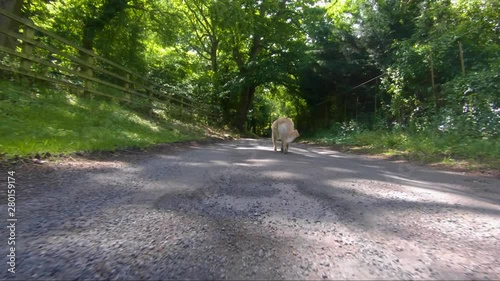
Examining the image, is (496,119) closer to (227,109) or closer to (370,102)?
(370,102)

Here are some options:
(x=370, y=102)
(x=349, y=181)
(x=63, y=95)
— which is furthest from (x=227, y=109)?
(x=349, y=181)

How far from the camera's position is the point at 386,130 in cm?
1413

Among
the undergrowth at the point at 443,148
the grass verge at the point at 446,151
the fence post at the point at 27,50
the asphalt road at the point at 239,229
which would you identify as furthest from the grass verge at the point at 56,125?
the undergrowth at the point at 443,148

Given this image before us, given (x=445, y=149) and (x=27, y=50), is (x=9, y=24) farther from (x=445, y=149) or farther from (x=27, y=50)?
(x=445, y=149)

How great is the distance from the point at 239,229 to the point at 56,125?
5116mm

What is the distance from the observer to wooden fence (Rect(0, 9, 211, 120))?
6.97m

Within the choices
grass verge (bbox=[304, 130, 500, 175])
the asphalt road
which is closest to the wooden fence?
the asphalt road

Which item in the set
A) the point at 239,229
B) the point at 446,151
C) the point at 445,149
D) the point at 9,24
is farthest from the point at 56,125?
the point at 445,149

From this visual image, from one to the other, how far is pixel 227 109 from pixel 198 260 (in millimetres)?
24802

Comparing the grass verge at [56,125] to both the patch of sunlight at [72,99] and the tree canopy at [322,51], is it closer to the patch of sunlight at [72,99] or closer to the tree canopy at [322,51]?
the patch of sunlight at [72,99]

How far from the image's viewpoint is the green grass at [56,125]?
467cm

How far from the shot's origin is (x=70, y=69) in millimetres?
8461

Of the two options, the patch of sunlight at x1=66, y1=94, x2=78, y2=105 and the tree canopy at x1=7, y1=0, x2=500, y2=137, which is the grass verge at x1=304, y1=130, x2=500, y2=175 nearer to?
the tree canopy at x1=7, y1=0, x2=500, y2=137

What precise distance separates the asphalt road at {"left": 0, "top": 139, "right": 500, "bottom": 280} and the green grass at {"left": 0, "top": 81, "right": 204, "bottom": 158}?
87 cm
